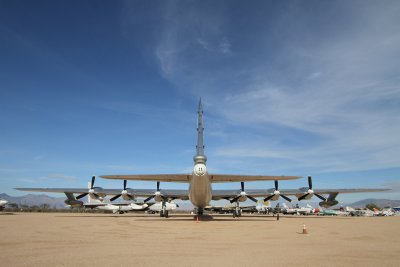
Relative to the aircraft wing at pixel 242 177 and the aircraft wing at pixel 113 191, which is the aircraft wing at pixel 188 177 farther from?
the aircraft wing at pixel 113 191

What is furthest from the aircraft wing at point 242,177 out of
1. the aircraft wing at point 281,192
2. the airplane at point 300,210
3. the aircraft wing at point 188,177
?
the airplane at point 300,210

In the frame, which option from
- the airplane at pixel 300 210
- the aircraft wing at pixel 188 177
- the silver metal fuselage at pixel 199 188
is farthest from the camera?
→ the airplane at pixel 300 210

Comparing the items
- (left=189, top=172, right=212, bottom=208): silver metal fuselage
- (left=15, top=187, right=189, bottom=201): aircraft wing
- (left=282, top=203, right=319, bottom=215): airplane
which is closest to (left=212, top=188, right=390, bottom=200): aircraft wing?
(left=15, top=187, right=189, bottom=201): aircraft wing

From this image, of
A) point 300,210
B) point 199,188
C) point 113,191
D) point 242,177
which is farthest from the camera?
point 300,210

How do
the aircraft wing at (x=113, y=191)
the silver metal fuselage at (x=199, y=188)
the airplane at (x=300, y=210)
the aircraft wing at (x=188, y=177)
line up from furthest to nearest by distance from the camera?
1. the airplane at (x=300, y=210)
2. the aircraft wing at (x=113, y=191)
3. the aircraft wing at (x=188, y=177)
4. the silver metal fuselage at (x=199, y=188)

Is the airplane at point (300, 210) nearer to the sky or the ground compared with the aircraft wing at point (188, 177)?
nearer to the ground

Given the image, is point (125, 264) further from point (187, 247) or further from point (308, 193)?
point (308, 193)

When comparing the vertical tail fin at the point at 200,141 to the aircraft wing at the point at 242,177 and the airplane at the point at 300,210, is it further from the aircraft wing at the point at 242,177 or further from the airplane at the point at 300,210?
the airplane at the point at 300,210

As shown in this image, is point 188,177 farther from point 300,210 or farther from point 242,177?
point 300,210

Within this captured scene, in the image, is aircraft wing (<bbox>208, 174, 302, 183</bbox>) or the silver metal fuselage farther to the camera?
aircraft wing (<bbox>208, 174, 302, 183</bbox>)

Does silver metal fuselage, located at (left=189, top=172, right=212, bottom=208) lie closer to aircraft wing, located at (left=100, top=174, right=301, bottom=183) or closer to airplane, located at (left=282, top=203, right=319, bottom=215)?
aircraft wing, located at (left=100, top=174, right=301, bottom=183)

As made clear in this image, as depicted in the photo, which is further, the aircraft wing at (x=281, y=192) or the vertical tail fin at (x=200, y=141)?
the aircraft wing at (x=281, y=192)

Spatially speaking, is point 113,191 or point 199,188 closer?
point 199,188

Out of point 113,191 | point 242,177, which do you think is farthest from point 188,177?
point 113,191
